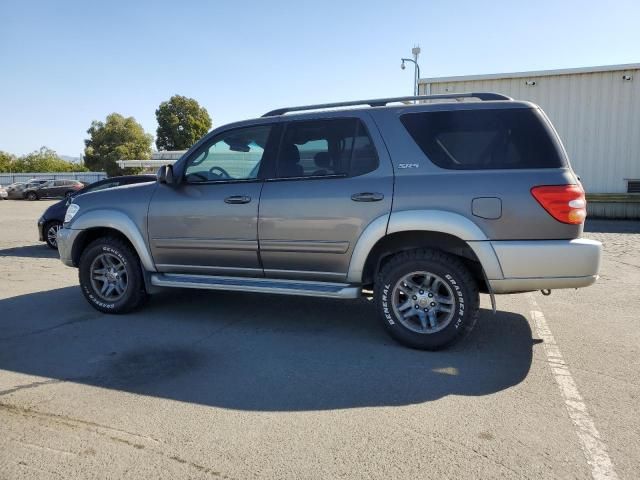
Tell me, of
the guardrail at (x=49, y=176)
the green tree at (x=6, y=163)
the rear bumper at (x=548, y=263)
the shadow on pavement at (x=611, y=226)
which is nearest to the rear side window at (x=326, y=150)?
the rear bumper at (x=548, y=263)

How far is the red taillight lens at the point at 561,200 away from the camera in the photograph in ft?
11.8

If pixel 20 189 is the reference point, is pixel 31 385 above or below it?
below

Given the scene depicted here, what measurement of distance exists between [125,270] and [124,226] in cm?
49

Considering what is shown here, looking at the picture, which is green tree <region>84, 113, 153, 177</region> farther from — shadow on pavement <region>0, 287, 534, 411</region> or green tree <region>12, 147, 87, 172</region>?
shadow on pavement <region>0, 287, 534, 411</region>

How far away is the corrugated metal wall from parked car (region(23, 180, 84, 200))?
88.1ft

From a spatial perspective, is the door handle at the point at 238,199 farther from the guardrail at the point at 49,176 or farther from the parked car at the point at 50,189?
the guardrail at the point at 49,176

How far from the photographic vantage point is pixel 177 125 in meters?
55.3

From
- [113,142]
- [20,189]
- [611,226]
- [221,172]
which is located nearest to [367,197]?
[221,172]

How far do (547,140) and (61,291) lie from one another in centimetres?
595

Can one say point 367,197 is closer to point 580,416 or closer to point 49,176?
point 580,416

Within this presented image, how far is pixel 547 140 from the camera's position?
3.77 metres

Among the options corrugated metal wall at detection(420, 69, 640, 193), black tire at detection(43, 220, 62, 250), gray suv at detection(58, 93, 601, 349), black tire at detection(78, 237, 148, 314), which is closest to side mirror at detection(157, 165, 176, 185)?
gray suv at detection(58, 93, 601, 349)

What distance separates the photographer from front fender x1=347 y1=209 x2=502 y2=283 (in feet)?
12.4

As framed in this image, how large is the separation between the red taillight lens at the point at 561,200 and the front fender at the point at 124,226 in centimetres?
365
